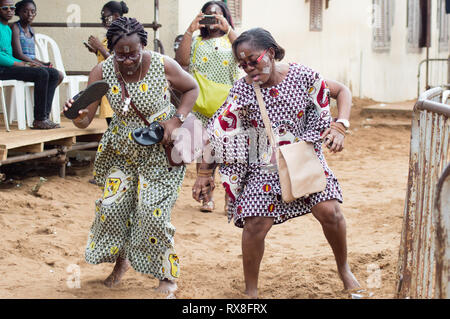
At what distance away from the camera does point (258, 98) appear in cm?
429

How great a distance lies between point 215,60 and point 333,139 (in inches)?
113

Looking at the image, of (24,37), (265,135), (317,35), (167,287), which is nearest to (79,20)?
(24,37)

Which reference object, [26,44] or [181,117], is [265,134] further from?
[26,44]

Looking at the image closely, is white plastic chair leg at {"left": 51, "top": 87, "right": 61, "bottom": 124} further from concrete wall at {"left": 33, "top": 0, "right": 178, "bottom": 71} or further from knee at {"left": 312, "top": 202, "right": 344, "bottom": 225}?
knee at {"left": 312, "top": 202, "right": 344, "bottom": 225}

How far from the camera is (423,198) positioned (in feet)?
11.6

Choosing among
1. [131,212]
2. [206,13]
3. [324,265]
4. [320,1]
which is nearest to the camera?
[131,212]

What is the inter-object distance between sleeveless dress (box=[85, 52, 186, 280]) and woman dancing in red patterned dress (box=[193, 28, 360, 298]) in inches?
12.6

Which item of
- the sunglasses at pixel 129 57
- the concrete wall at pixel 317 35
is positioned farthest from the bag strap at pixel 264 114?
the concrete wall at pixel 317 35

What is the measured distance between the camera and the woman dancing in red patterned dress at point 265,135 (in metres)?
4.30

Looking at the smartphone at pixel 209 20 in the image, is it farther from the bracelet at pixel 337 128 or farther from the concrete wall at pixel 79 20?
the concrete wall at pixel 79 20

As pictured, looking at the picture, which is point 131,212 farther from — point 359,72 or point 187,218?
point 359,72

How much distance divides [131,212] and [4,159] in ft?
9.16

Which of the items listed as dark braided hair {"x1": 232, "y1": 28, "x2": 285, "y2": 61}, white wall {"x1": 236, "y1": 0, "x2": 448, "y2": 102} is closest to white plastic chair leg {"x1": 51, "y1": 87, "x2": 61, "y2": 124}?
white wall {"x1": 236, "y1": 0, "x2": 448, "y2": 102}
